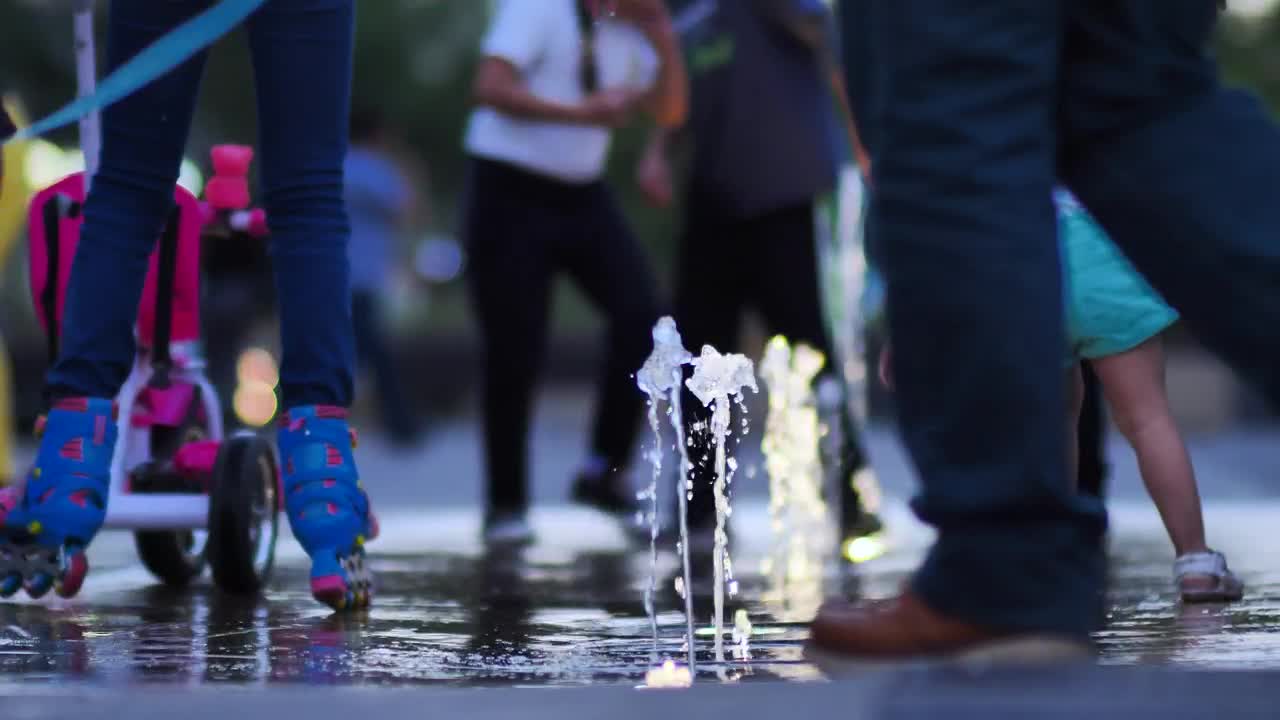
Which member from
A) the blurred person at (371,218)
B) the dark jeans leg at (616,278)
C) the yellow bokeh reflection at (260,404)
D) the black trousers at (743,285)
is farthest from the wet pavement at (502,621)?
the yellow bokeh reflection at (260,404)

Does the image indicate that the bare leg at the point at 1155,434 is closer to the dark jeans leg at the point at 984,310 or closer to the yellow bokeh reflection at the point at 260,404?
the dark jeans leg at the point at 984,310

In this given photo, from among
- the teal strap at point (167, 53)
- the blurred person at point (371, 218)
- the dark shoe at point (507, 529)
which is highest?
the blurred person at point (371, 218)

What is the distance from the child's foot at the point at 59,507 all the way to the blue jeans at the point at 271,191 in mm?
86

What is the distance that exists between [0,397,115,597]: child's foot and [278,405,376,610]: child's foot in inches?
14.1

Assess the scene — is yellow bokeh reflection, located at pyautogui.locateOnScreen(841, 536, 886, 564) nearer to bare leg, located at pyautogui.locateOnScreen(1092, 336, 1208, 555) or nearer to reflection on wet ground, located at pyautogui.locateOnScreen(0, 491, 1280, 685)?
reflection on wet ground, located at pyautogui.locateOnScreen(0, 491, 1280, 685)

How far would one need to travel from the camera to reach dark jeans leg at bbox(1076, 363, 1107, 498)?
6016 millimetres

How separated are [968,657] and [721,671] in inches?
26.4

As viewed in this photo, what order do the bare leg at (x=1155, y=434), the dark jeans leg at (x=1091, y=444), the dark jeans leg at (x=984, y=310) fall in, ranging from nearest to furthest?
the dark jeans leg at (x=984, y=310), the bare leg at (x=1155, y=434), the dark jeans leg at (x=1091, y=444)

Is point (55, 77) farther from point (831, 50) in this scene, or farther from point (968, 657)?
point (968, 657)

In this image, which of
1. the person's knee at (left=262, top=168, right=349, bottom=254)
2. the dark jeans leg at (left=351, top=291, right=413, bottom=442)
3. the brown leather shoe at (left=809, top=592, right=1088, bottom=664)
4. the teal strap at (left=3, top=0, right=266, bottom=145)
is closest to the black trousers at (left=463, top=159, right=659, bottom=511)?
the person's knee at (left=262, top=168, right=349, bottom=254)

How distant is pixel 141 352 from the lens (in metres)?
Answer: 4.82

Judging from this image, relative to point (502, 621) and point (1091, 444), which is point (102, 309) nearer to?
point (502, 621)

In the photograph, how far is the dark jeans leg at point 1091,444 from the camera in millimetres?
→ 6016

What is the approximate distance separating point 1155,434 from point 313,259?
1.84 meters
